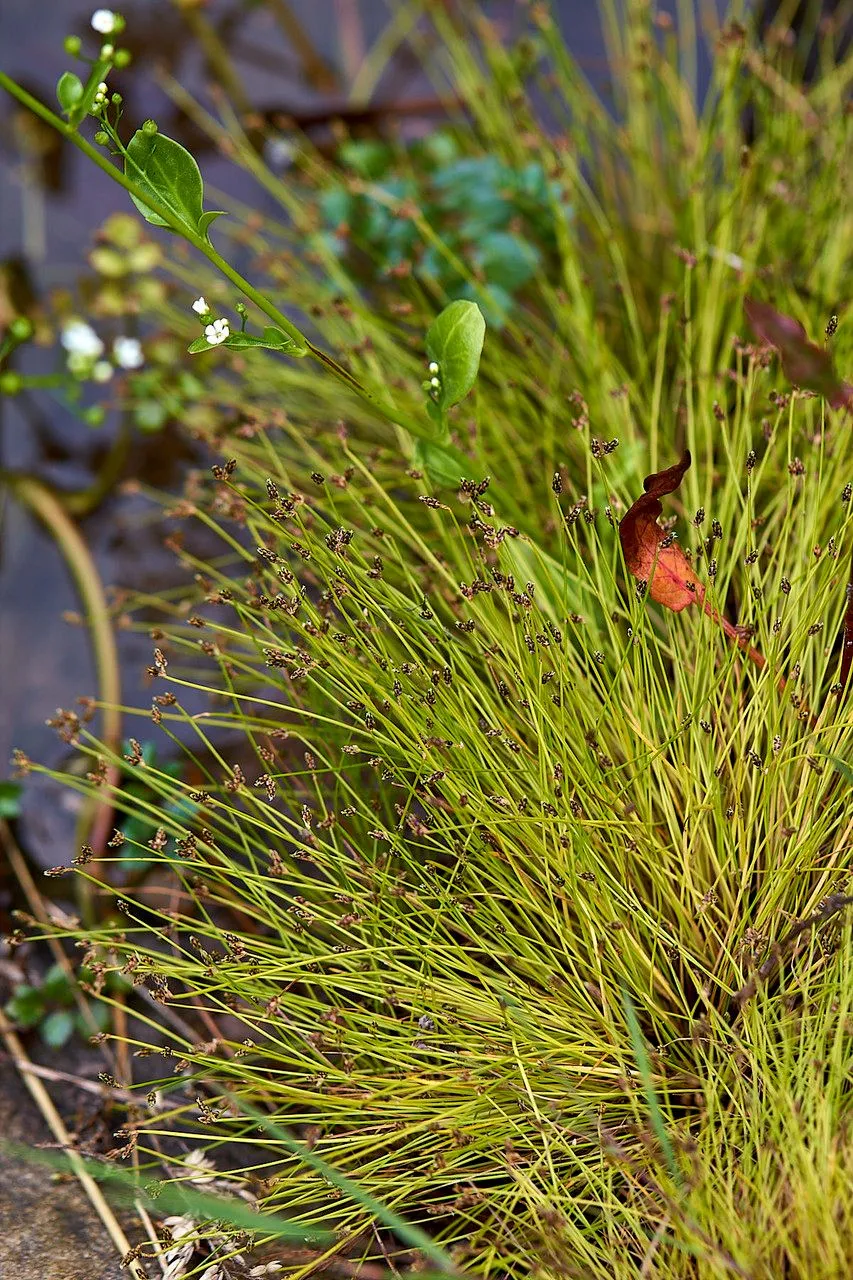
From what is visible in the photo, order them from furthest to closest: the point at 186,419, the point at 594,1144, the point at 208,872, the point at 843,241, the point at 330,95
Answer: the point at 330,95 < the point at 186,419 < the point at 843,241 < the point at 208,872 < the point at 594,1144


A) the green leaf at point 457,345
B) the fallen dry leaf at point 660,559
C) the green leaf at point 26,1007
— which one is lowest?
the green leaf at point 26,1007

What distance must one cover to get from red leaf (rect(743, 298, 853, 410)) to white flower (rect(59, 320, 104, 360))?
1021 millimetres

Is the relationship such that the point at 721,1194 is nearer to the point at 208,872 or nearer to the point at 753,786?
the point at 753,786

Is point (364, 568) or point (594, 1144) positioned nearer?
point (594, 1144)

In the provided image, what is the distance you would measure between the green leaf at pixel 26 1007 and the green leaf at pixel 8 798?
25cm

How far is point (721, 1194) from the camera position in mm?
928

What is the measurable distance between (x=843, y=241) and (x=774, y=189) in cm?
14

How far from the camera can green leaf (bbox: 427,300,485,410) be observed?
100cm

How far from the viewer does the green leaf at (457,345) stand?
100 cm

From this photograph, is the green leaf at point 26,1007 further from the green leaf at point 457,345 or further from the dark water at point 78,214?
the green leaf at point 457,345

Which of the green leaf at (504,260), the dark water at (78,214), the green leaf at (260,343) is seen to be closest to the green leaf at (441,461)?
the green leaf at (260,343)

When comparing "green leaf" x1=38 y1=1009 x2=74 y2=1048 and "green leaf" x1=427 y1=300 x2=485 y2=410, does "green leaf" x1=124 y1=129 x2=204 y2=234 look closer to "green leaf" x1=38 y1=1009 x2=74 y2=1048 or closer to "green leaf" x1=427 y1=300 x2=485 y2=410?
"green leaf" x1=427 y1=300 x2=485 y2=410

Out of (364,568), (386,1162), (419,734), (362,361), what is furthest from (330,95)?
(386,1162)

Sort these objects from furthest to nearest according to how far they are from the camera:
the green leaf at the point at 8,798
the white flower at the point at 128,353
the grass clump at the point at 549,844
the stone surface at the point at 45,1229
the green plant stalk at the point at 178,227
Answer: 1. the white flower at the point at 128,353
2. the green leaf at the point at 8,798
3. the stone surface at the point at 45,1229
4. the grass clump at the point at 549,844
5. the green plant stalk at the point at 178,227
